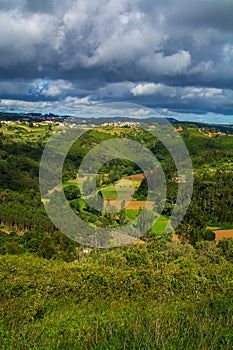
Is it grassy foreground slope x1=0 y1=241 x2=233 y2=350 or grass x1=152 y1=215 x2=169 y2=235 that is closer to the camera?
grassy foreground slope x1=0 y1=241 x2=233 y2=350

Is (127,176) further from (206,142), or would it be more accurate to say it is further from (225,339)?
(225,339)

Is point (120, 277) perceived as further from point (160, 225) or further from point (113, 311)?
point (160, 225)

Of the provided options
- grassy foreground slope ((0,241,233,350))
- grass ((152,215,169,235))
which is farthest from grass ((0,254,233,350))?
grass ((152,215,169,235))

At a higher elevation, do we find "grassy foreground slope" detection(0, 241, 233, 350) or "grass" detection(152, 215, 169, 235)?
"grassy foreground slope" detection(0, 241, 233, 350)

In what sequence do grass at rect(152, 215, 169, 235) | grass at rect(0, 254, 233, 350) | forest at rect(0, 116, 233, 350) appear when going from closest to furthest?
grass at rect(0, 254, 233, 350) → forest at rect(0, 116, 233, 350) → grass at rect(152, 215, 169, 235)

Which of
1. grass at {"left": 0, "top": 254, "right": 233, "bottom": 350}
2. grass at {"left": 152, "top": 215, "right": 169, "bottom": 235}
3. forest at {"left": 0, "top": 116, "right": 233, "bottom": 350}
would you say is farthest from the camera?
grass at {"left": 152, "top": 215, "right": 169, "bottom": 235}

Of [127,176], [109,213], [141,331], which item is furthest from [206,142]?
[141,331]

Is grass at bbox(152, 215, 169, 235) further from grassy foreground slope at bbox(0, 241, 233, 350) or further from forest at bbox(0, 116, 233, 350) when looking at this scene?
grassy foreground slope at bbox(0, 241, 233, 350)
